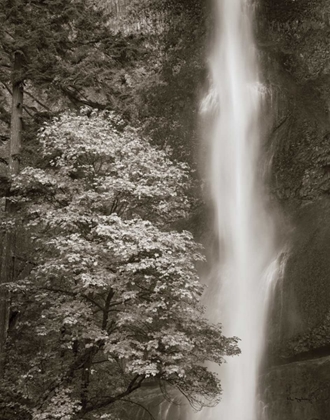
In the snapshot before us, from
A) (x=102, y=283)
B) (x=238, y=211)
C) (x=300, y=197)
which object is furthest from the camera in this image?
(x=238, y=211)

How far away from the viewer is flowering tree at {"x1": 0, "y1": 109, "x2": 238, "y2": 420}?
9.72 m

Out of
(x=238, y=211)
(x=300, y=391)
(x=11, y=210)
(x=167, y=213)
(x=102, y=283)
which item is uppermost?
(x=238, y=211)

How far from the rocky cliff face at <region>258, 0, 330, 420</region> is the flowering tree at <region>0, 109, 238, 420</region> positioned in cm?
454

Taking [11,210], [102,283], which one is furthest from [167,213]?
[11,210]

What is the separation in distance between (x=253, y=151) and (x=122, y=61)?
8.22 metres

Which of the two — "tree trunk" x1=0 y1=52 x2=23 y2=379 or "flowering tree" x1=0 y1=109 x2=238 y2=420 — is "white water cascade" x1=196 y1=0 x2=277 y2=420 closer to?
"flowering tree" x1=0 y1=109 x2=238 y2=420

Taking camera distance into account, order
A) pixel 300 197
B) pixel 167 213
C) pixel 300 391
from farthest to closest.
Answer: pixel 300 197, pixel 300 391, pixel 167 213

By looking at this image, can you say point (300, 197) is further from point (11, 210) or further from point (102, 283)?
point (102, 283)

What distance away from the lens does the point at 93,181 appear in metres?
11.8

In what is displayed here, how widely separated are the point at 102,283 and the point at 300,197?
12.4m

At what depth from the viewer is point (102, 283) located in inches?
379

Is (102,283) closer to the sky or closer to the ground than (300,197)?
closer to the ground

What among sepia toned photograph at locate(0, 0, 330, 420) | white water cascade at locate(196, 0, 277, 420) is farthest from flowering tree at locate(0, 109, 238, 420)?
white water cascade at locate(196, 0, 277, 420)

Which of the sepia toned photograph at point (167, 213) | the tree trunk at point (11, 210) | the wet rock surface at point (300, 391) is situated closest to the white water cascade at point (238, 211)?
the sepia toned photograph at point (167, 213)
